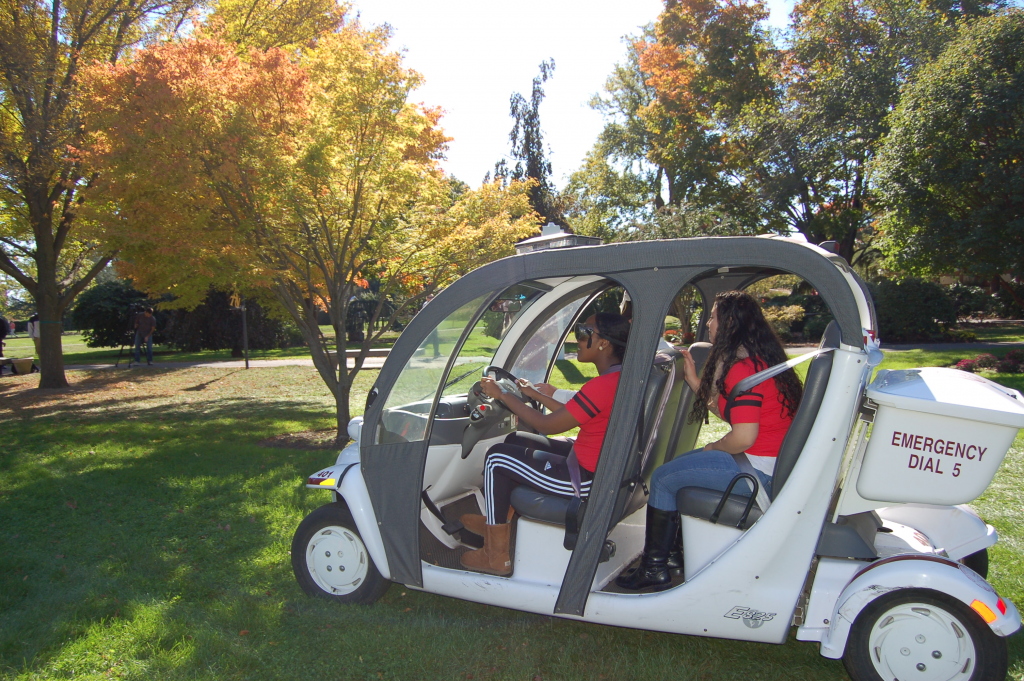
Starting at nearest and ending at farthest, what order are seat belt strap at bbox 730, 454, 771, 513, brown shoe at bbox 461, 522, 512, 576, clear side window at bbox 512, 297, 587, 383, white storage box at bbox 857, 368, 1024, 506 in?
white storage box at bbox 857, 368, 1024, 506
seat belt strap at bbox 730, 454, 771, 513
brown shoe at bbox 461, 522, 512, 576
clear side window at bbox 512, 297, 587, 383

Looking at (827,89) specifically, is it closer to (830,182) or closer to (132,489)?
(830,182)

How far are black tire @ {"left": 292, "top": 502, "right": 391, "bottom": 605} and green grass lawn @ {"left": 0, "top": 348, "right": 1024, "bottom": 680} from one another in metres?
0.12

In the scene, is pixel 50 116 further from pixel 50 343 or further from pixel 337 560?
pixel 337 560

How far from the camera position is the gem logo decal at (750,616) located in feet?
9.84

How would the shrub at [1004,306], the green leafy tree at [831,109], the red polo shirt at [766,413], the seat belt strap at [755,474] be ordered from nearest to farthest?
the seat belt strap at [755,474] < the red polo shirt at [766,413] < the green leafy tree at [831,109] < the shrub at [1004,306]

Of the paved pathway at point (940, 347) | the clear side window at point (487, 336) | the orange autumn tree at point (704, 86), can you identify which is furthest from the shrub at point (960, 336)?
the clear side window at point (487, 336)

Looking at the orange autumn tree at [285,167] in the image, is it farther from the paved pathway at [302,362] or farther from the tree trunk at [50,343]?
the paved pathway at [302,362]

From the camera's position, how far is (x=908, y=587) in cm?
281

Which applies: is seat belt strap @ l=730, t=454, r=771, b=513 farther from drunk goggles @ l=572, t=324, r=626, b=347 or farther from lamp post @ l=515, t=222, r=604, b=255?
lamp post @ l=515, t=222, r=604, b=255

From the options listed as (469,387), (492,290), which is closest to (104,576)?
(469,387)

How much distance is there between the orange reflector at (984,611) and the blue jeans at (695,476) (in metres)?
0.87

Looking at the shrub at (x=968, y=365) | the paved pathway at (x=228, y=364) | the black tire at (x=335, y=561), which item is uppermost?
the shrub at (x=968, y=365)

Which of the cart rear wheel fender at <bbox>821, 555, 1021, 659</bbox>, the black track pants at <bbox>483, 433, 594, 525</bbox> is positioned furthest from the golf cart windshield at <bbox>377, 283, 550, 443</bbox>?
the cart rear wheel fender at <bbox>821, 555, 1021, 659</bbox>

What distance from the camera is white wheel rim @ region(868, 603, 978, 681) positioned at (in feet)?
9.12
